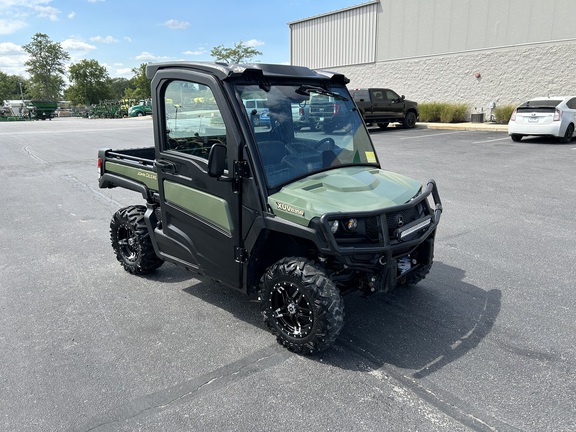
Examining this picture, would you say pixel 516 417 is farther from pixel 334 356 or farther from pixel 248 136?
pixel 248 136

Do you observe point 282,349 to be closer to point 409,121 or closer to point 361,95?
point 361,95

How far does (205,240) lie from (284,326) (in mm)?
992

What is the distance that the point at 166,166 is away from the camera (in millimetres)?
4164

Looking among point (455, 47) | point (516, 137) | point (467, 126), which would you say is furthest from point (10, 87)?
point (516, 137)

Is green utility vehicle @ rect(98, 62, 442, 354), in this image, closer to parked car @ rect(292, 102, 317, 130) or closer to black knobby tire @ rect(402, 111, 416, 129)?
parked car @ rect(292, 102, 317, 130)

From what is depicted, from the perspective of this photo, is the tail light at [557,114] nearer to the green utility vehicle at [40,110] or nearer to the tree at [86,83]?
the green utility vehicle at [40,110]

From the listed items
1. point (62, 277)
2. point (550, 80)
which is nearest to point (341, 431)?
point (62, 277)

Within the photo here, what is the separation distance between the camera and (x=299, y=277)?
337 cm

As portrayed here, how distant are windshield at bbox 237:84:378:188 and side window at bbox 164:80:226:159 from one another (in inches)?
13.0

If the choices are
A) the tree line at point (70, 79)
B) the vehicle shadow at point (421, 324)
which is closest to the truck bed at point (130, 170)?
the vehicle shadow at point (421, 324)

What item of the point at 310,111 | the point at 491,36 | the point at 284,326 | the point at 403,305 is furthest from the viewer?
the point at 491,36

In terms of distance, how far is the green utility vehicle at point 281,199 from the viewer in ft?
10.9

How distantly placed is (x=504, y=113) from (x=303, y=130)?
74.6 feet

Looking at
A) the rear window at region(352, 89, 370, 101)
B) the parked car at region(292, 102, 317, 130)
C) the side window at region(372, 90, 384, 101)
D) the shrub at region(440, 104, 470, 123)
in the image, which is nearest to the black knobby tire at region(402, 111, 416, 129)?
the side window at region(372, 90, 384, 101)
